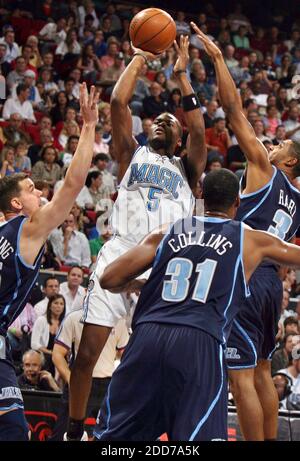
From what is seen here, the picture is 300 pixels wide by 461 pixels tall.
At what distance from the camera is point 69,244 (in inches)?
442

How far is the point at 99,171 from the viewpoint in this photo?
491 inches

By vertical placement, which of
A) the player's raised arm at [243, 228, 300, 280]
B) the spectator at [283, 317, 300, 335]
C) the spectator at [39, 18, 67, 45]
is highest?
the player's raised arm at [243, 228, 300, 280]

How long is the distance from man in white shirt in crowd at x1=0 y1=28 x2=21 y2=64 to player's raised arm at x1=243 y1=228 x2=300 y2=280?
10.8 meters

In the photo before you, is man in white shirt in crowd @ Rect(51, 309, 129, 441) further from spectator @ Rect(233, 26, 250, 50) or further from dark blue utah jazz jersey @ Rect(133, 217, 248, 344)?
spectator @ Rect(233, 26, 250, 50)

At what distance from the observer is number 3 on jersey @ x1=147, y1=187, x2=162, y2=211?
611cm

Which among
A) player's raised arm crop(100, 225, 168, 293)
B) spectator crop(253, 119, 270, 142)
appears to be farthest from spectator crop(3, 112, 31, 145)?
player's raised arm crop(100, 225, 168, 293)

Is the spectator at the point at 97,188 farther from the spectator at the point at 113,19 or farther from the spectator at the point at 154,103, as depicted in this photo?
the spectator at the point at 113,19

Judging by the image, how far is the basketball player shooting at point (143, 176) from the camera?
5945 millimetres

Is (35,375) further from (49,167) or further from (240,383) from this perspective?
(49,167)

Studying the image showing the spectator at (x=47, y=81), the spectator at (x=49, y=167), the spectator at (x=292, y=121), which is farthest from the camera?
the spectator at (x=292, y=121)

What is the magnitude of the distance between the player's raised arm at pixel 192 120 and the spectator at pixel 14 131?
6820 millimetres

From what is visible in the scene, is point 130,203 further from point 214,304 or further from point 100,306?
point 214,304

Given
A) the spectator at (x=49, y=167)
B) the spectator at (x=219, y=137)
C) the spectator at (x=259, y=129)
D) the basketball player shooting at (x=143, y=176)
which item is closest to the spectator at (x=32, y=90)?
the spectator at (x=49, y=167)
